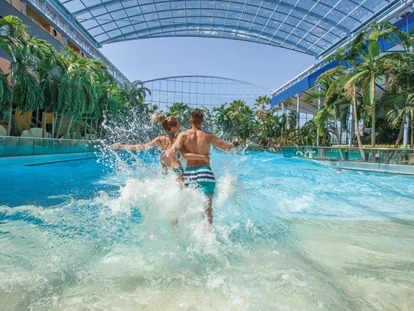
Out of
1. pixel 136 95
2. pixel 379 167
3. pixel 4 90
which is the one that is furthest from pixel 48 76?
pixel 379 167

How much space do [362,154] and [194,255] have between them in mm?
12176

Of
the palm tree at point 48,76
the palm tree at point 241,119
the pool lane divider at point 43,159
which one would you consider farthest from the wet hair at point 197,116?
the palm tree at point 241,119

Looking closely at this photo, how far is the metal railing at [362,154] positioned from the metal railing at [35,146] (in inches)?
497

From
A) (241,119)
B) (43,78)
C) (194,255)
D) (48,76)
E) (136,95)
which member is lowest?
(194,255)

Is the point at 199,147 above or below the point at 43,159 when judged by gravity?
above

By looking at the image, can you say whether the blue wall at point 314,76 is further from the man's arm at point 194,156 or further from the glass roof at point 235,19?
the man's arm at point 194,156

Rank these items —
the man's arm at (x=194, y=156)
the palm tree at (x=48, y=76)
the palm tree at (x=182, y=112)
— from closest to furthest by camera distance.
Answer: the man's arm at (x=194, y=156)
the palm tree at (x=48, y=76)
the palm tree at (x=182, y=112)

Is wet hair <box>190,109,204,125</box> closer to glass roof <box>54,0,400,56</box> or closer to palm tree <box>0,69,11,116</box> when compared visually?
palm tree <box>0,69,11,116</box>

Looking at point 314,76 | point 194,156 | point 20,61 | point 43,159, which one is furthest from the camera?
point 314,76

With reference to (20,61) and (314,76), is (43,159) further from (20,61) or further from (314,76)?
(314,76)

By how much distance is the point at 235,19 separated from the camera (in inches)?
1294

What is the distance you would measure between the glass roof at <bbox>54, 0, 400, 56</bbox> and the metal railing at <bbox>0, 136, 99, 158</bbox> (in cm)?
1613

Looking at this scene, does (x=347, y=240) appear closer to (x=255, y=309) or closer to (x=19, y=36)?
(x=255, y=309)

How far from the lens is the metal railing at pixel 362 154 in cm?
1101
